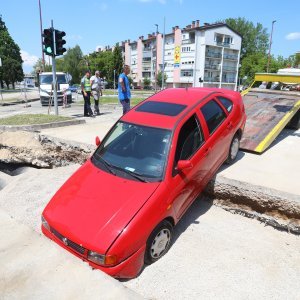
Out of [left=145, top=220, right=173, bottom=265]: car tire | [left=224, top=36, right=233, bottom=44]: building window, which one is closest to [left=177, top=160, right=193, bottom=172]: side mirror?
[left=145, top=220, right=173, bottom=265]: car tire

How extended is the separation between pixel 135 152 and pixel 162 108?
3.07 ft

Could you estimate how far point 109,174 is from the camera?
393cm

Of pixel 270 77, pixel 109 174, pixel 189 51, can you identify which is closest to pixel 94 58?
pixel 189 51

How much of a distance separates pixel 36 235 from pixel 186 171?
2082mm

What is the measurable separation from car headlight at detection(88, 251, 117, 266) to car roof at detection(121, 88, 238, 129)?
73.5 inches

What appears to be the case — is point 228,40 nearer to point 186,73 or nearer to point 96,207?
point 186,73

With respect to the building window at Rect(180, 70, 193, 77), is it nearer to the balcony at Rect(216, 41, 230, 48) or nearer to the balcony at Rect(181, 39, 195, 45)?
the balcony at Rect(181, 39, 195, 45)

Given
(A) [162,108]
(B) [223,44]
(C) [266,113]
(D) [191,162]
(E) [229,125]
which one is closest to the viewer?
(D) [191,162]

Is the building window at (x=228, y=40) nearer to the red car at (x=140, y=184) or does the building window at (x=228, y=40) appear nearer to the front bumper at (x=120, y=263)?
the red car at (x=140, y=184)

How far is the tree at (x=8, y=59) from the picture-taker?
49906 millimetres

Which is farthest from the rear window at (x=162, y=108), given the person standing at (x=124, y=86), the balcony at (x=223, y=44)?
the balcony at (x=223, y=44)

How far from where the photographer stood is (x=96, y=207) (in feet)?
11.4

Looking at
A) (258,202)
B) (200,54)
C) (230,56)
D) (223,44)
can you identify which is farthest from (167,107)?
(230,56)

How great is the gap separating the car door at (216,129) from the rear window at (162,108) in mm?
389
